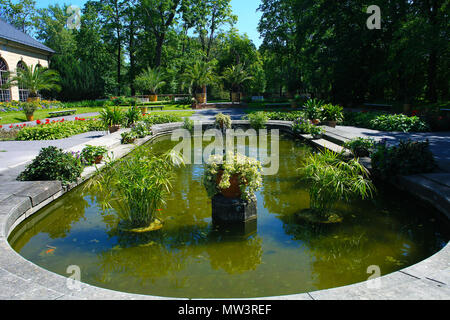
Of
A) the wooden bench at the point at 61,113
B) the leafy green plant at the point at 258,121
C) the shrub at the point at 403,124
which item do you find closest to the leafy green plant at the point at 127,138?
the leafy green plant at the point at 258,121

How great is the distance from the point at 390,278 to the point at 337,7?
23407 mm

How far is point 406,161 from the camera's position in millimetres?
6180

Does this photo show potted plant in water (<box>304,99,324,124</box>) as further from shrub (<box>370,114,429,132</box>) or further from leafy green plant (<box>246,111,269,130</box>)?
shrub (<box>370,114,429,132</box>)

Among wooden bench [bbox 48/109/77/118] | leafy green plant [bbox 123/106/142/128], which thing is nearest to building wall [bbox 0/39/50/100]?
wooden bench [bbox 48/109/77/118]

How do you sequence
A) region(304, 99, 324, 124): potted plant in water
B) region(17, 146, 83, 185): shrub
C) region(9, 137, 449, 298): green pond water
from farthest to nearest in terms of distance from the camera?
1. region(304, 99, 324, 124): potted plant in water
2. region(17, 146, 83, 185): shrub
3. region(9, 137, 449, 298): green pond water

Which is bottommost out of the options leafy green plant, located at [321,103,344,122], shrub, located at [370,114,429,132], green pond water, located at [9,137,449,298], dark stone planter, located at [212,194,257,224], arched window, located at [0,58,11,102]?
green pond water, located at [9,137,449,298]

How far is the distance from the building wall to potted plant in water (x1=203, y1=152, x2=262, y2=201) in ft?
80.8

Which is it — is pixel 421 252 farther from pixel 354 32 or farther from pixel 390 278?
pixel 354 32

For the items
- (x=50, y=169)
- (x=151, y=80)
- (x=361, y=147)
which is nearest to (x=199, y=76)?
(x=151, y=80)

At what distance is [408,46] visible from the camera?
17.5 metres

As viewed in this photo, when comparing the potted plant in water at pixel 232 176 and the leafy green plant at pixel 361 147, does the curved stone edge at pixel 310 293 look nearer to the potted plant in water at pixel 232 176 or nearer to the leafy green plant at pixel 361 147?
the potted plant in water at pixel 232 176

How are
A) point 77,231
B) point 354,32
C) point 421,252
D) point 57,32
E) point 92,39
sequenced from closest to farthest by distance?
1. point 421,252
2. point 77,231
3. point 354,32
4. point 92,39
5. point 57,32

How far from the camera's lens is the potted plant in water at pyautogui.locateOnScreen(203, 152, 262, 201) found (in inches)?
177
